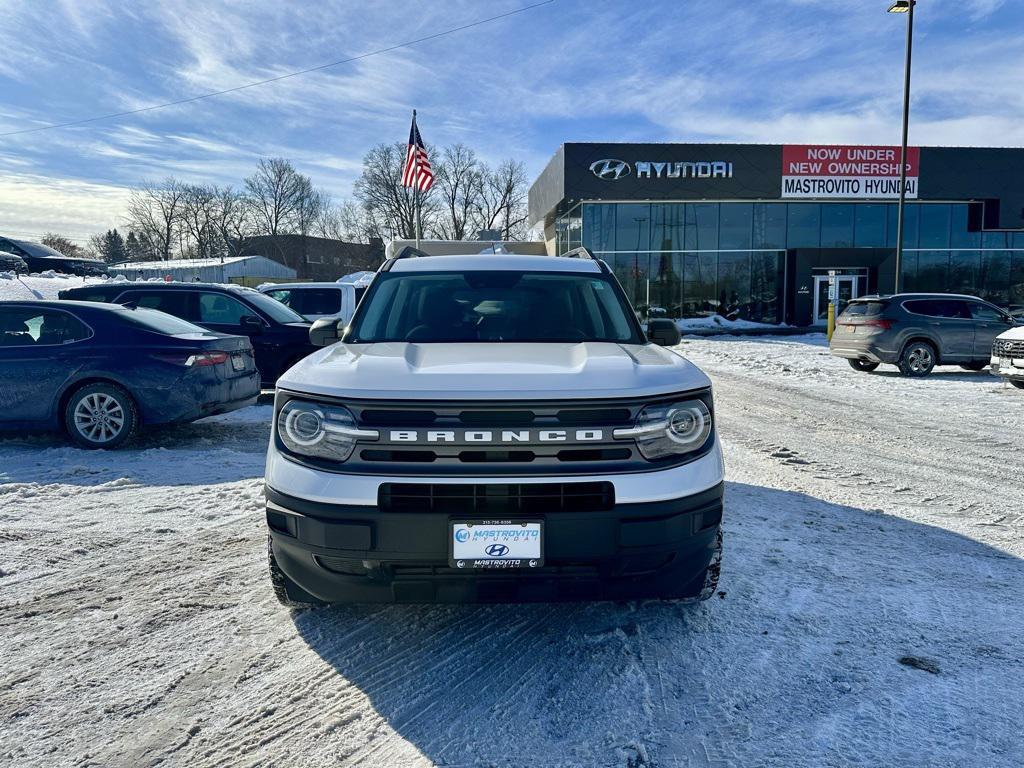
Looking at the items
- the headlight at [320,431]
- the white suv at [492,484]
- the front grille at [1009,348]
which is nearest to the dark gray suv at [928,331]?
the front grille at [1009,348]

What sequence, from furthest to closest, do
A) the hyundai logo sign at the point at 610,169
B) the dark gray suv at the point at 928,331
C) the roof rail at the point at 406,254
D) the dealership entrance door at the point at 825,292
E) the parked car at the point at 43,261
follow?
the parked car at the point at 43,261 < the dealership entrance door at the point at 825,292 < the hyundai logo sign at the point at 610,169 < the dark gray suv at the point at 928,331 < the roof rail at the point at 406,254

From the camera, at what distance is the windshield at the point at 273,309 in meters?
9.86

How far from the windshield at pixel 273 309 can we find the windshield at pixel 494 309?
6.10 meters

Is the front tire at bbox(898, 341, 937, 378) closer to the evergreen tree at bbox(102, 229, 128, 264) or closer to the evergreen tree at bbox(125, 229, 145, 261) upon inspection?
the evergreen tree at bbox(125, 229, 145, 261)

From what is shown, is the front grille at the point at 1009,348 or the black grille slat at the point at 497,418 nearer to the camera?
the black grille slat at the point at 497,418

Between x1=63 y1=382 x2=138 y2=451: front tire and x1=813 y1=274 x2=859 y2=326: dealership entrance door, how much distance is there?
90.9 feet

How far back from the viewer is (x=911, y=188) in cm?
2730

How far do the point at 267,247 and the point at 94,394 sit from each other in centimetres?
7788

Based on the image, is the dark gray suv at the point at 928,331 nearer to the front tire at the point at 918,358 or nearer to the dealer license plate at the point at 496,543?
the front tire at the point at 918,358

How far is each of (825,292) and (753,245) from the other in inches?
146

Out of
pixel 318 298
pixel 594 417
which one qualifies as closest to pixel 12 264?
pixel 318 298

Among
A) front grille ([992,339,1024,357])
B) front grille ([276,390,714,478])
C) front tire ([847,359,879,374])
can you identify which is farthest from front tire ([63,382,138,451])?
front tire ([847,359,879,374])

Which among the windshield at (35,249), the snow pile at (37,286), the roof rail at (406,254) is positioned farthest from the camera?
the windshield at (35,249)

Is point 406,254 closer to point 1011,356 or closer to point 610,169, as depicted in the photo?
point 1011,356
